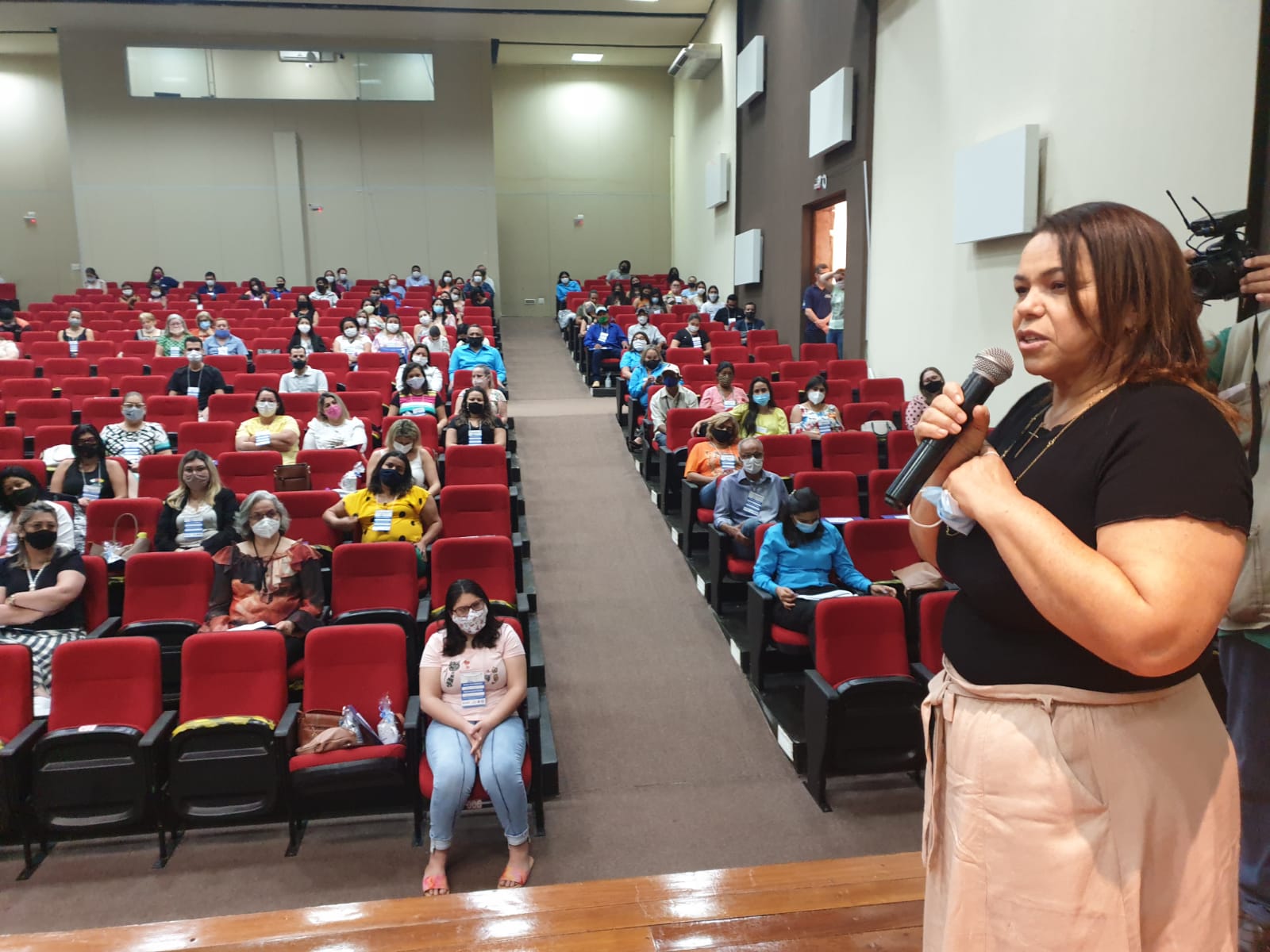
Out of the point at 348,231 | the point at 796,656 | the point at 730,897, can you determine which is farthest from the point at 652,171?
the point at 730,897

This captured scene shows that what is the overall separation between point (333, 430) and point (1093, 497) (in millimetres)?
5756

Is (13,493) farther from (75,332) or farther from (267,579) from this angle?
(75,332)

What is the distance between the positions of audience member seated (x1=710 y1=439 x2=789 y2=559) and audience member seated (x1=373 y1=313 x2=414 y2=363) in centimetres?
577

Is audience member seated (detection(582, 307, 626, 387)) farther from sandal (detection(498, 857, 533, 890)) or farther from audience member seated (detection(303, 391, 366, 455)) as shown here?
sandal (detection(498, 857, 533, 890))

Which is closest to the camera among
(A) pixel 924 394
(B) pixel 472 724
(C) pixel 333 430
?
(B) pixel 472 724

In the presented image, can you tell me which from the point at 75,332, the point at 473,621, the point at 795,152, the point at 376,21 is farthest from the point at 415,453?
the point at 376,21

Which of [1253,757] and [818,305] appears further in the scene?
[818,305]

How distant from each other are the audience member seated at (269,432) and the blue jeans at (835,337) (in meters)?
5.36

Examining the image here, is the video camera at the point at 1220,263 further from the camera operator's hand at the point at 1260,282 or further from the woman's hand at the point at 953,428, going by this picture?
the woman's hand at the point at 953,428

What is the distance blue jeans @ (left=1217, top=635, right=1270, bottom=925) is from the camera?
4.64 ft

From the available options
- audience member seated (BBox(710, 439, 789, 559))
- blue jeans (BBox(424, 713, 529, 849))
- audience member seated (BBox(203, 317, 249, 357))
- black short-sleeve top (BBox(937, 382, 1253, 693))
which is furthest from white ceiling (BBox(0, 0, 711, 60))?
black short-sleeve top (BBox(937, 382, 1253, 693))

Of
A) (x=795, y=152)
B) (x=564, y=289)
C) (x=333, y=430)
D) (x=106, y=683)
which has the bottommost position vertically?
(x=106, y=683)

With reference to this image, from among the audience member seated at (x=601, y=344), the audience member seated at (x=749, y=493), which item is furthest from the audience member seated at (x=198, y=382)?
the audience member seated at (x=749, y=493)

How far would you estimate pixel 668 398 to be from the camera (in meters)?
6.71
